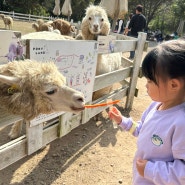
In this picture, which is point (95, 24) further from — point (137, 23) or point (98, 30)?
point (137, 23)

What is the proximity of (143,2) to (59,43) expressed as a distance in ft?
122

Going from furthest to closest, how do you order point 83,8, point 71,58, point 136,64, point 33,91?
point 83,8 < point 136,64 < point 71,58 < point 33,91

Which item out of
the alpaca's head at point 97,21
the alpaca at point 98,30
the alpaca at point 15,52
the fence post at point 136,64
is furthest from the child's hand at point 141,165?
the fence post at point 136,64

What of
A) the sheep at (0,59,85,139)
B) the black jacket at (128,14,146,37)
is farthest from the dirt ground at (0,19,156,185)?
the black jacket at (128,14,146,37)

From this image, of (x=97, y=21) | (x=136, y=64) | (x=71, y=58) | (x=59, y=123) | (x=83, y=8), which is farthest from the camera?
(x=83, y=8)

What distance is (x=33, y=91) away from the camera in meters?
1.92

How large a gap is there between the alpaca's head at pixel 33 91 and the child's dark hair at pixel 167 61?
29.0 inches

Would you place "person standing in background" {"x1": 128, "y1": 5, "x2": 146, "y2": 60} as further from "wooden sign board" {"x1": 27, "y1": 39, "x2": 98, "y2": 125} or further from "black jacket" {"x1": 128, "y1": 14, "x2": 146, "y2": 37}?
"wooden sign board" {"x1": 27, "y1": 39, "x2": 98, "y2": 125}

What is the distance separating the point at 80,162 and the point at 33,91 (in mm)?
1881

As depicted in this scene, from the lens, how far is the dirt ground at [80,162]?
3094mm

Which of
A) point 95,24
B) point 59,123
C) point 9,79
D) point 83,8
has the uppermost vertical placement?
point 83,8

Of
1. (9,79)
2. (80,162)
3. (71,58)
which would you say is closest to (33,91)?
(9,79)

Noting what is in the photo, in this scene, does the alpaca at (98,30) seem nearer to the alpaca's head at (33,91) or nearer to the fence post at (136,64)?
the fence post at (136,64)

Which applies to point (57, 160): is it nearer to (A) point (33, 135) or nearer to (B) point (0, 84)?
(A) point (33, 135)
